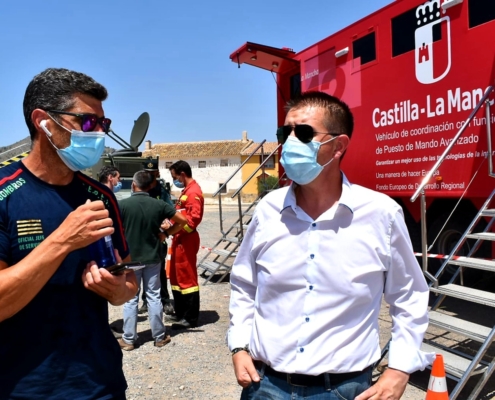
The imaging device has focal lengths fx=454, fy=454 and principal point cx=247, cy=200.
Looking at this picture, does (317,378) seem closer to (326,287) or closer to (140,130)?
(326,287)

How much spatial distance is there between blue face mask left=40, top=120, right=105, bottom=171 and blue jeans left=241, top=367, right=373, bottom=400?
1.04 m

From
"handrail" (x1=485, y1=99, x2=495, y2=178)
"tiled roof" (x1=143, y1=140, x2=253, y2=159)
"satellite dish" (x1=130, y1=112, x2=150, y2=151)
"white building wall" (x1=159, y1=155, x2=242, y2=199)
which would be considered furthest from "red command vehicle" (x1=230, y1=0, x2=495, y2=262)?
"tiled roof" (x1=143, y1=140, x2=253, y2=159)

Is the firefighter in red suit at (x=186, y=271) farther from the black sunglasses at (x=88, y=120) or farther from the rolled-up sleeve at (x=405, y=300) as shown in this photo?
the rolled-up sleeve at (x=405, y=300)

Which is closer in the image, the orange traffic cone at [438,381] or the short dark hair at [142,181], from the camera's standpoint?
the orange traffic cone at [438,381]

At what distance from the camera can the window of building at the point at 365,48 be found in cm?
611

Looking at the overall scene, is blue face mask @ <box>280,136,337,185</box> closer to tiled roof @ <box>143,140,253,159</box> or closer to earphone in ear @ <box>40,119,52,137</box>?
earphone in ear @ <box>40,119,52,137</box>

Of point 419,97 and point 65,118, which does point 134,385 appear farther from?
point 419,97

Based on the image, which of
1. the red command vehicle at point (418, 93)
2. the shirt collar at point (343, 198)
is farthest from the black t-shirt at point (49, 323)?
the red command vehicle at point (418, 93)

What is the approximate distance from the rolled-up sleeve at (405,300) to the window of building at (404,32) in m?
4.42

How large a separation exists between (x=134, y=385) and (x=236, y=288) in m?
2.60

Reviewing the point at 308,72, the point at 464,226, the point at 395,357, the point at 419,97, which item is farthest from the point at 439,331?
the point at 308,72

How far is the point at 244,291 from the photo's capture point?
6.22ft

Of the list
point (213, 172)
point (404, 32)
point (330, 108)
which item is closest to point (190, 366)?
Answer: point (330, 108)

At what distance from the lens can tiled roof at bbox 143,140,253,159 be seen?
49.6 meters
